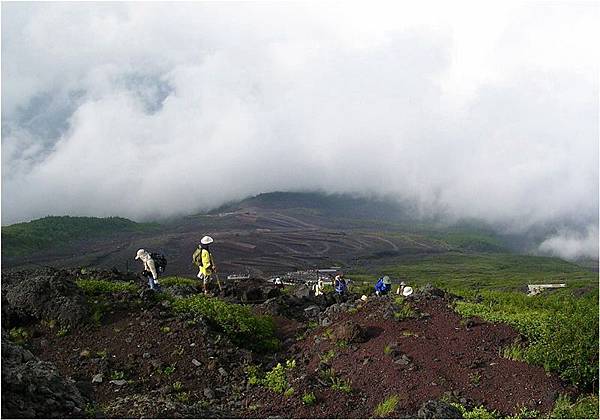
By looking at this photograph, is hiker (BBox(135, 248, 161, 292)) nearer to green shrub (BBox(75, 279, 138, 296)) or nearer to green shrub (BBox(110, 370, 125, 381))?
green shrub (BBox(75, 279, 138, 296))

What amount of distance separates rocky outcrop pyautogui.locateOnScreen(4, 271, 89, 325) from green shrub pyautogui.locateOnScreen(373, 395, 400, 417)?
7.44 meters

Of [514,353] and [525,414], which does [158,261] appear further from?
[525,414]

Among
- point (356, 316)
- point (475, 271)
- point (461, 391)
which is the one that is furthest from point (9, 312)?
point (475, 271)

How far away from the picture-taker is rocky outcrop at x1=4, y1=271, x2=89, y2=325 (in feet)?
40.8

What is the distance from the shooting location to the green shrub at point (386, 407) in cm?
889

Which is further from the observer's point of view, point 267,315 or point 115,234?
point 115,234

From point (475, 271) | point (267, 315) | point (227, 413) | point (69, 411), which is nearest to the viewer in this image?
point (69, 411)

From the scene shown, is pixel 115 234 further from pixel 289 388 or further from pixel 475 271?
pixel 289 388

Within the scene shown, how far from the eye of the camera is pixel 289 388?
9.84 metres

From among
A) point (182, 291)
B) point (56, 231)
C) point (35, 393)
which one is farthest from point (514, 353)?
point (56, 231)

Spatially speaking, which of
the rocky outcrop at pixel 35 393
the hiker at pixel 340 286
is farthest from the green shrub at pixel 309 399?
the hiker at pixel 340 286

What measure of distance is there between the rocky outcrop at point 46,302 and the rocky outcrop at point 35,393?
3971mm

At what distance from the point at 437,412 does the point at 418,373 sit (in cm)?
276

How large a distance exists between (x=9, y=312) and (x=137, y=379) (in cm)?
450
